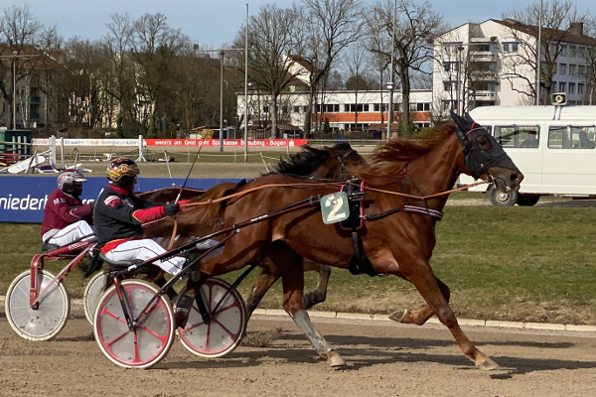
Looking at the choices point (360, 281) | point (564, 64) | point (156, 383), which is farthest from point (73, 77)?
point (156, 383)

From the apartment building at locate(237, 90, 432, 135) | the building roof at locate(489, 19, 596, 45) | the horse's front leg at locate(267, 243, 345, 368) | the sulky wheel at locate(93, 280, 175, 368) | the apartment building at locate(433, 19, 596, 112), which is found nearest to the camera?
the sulky wheel at locate(93, 280, 175, 368)

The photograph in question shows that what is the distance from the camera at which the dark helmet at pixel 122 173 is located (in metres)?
6.68

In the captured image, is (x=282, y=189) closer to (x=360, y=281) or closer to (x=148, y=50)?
(x=360, y=281)

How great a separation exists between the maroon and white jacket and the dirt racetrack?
108 cm

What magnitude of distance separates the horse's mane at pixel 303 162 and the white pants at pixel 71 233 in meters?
1.95

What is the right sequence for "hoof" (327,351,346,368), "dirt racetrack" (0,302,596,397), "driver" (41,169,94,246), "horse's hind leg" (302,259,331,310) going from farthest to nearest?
"driver" (41,169,94,246), "horse's hind leg" (302,259,331,310), "hoof" (327,351,346,368), "dirt racetrack" (0,302,596,397)

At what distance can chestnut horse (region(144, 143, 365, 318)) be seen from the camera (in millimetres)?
7250

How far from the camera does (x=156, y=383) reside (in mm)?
5863

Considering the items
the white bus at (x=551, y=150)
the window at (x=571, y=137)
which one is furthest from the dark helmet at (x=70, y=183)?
the window at (x=571, y=137)

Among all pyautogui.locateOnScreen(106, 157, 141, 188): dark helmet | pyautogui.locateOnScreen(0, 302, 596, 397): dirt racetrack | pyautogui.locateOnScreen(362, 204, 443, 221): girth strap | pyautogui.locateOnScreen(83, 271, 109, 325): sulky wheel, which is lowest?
pyautogui.locateOnScreen(0, 302, 596, 397): dirt racetrack

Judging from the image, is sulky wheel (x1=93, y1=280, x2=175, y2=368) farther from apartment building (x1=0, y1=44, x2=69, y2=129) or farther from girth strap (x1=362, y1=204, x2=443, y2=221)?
apartment building (x1=0, y1=44, x2=69, y2=129)

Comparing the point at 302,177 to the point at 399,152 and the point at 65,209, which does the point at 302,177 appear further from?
the point at 65,209

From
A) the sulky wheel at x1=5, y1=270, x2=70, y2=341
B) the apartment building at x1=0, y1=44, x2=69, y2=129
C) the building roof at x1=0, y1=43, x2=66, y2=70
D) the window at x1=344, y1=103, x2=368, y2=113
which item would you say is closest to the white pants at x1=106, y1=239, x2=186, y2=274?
the sulky wheel at x1=5, y1=270, x2=70, y2=341

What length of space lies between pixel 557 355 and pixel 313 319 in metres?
2.87
